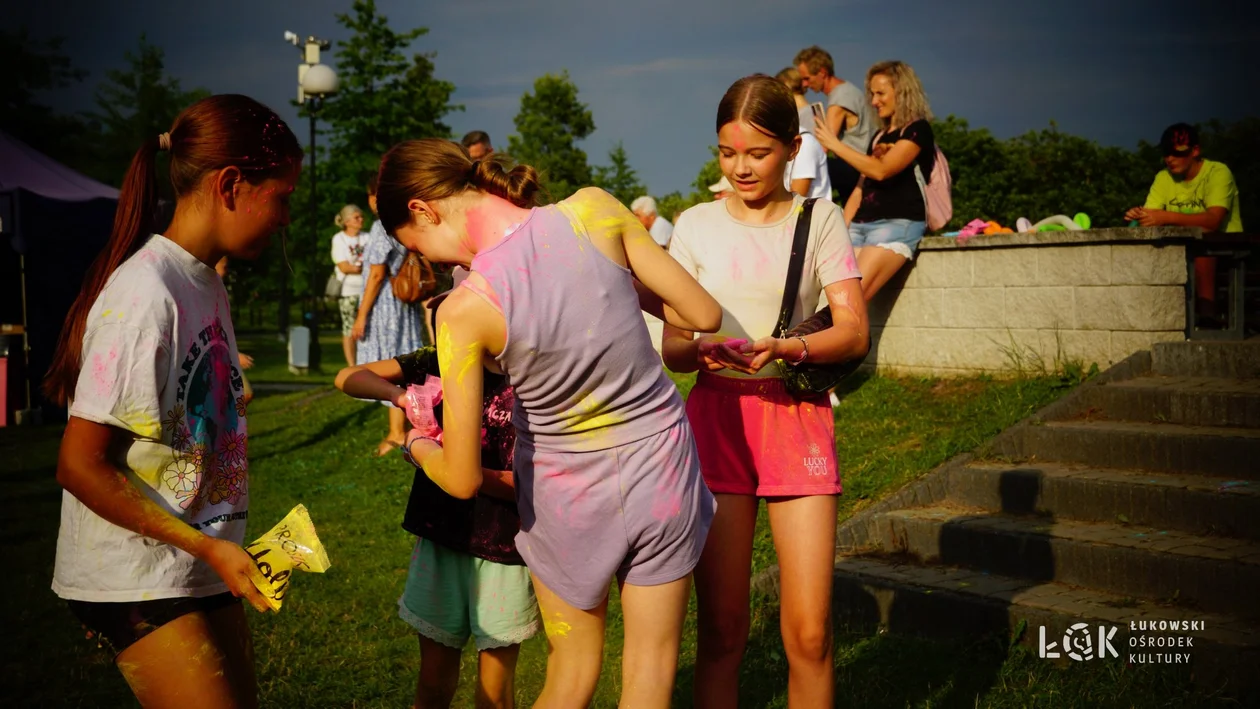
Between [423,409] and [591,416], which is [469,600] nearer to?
[423,409]

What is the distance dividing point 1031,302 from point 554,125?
5126 centimetres

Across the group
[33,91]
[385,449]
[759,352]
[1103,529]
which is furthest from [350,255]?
[33,91]

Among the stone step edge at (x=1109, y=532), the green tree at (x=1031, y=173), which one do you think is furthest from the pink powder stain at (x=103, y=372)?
the green tree at (x=1031, y=173)

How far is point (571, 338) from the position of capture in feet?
7.66

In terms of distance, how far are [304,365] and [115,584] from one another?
18.0m

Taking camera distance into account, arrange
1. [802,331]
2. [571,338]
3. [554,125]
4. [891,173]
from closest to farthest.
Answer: [571,338]
[802,331]
[891,173]
[554,125]

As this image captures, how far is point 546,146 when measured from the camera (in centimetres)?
5666

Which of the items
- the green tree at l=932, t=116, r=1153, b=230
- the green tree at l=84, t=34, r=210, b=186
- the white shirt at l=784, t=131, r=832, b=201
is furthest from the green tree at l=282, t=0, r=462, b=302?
the white shirt at l=784, t=131, r=832, b=201

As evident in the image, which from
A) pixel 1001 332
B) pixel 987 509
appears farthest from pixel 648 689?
pixel 1001 332

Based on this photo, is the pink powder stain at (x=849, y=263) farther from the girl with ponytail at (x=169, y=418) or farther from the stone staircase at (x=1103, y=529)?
the stone staircase at (x=1103, y=529)

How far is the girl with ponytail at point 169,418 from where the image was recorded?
2.24 m

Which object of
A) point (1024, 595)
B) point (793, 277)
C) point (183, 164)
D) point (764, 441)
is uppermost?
point (183, 164)

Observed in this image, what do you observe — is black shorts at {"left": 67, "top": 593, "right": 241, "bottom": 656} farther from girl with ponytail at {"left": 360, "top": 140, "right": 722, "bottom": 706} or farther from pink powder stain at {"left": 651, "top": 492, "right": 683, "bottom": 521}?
pink powder stain at {"left": 651, "top": 492, "right": 683, "bottom": 521}

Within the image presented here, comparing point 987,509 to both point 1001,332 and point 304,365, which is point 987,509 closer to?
point 1001,332
